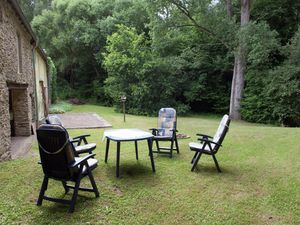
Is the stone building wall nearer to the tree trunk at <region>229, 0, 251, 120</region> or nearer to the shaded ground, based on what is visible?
the shaded ground

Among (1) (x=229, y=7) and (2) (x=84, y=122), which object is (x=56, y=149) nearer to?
(2) (x=84, y=122)

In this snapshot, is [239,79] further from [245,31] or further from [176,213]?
[176,213]

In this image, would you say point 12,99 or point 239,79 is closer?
point 12,99

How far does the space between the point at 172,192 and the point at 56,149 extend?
1.78 m

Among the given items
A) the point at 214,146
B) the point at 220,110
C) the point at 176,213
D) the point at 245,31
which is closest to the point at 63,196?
the point at 176,213

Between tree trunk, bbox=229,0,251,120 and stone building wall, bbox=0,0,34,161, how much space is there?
9178mm

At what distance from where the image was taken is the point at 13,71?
20.8 feet

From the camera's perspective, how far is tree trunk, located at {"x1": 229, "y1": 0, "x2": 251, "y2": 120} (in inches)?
476

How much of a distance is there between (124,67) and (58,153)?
42.3 ft

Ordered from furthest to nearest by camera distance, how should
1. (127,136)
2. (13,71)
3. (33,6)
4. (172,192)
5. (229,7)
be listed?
(33,6) → (229,7) → (13,71) → (127,136) → (172,192)

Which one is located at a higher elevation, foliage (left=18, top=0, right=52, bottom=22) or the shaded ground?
foliage (left=18, top=0, right=52, bottom=22)

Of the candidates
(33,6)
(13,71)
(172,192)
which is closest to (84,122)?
(13,71)

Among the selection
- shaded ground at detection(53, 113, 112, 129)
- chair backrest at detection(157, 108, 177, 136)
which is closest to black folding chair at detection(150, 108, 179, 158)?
chair backrest at detection(157, 108, 177, 136)

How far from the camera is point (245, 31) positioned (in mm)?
11016
